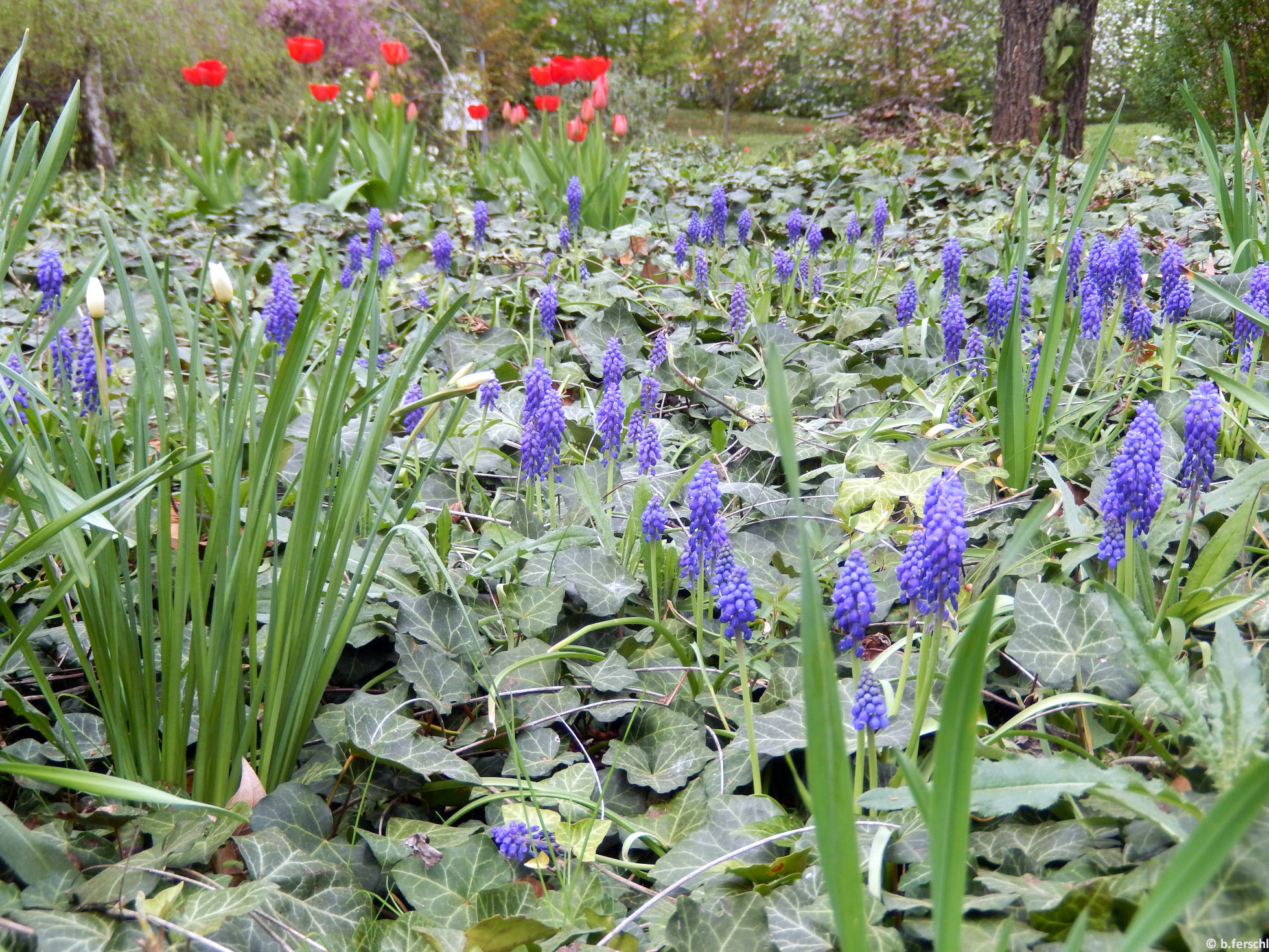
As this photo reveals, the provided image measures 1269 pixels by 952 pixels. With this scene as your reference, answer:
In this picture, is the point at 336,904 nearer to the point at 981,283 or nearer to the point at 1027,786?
the point at 1027,786

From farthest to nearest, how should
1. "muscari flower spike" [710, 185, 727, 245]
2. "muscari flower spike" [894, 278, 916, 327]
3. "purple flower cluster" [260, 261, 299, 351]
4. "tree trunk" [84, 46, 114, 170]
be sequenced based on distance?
"tree trunk" [84, 46, 114, 170]
"muscari flower spike" [710, 185, 727, 245]
"muscari flower spike" [894, 278, 916, 327]
"purple flower cluster" [260, 261, 299, 351]

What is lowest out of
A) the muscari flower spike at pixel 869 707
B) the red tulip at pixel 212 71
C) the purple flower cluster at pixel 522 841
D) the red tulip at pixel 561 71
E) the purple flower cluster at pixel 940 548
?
the purple flower cluster at pixel 522 841

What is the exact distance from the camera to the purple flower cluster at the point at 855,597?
3.71 feet

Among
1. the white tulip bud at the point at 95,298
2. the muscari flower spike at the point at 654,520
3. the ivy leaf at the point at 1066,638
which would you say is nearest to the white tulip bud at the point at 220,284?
the white tulip bud at the point at 95,298

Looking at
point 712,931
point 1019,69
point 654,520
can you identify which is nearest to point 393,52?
A: point 1019,69

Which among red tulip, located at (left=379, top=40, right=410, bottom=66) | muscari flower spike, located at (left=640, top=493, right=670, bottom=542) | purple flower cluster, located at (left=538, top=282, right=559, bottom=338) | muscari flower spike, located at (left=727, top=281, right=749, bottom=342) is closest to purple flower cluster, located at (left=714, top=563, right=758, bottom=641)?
muscari flower spike, located at (left=640, top=493, right=670, bottom=542)

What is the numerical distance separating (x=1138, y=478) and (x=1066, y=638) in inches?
11.0

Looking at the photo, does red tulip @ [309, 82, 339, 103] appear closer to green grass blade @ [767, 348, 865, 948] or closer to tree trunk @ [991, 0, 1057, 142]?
tree trunk @ [991, 0, 1057, 142]

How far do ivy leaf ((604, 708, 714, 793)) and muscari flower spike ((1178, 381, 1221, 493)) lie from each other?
2.81 feet

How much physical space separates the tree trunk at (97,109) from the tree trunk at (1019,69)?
33.0 ft

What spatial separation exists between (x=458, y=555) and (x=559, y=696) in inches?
19.7

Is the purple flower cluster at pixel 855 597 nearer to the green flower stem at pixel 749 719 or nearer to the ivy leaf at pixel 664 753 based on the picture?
the green flower stem at pixel 749 719

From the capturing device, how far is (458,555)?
1.92 metres

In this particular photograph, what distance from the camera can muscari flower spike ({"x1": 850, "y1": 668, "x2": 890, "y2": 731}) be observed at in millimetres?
1062
